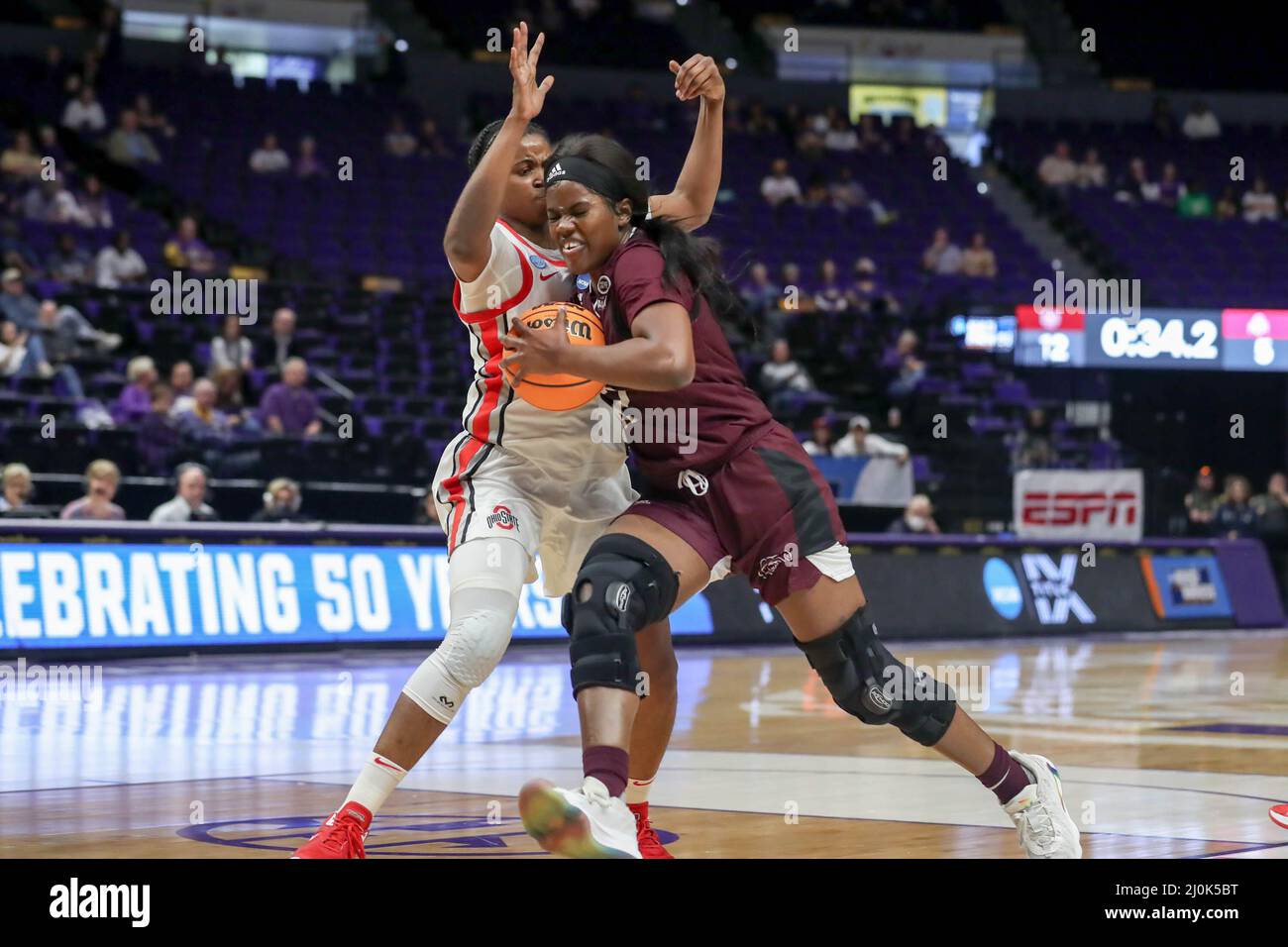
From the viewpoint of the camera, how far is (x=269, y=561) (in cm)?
1361

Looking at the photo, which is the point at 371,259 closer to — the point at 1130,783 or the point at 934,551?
the point at 934,551

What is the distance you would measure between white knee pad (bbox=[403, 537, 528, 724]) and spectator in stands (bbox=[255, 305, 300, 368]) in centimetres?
1271

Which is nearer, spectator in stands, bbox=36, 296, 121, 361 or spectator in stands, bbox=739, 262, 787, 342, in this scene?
spectator in stands, bbox=36, 296, 121, 361

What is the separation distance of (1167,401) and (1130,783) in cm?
2045

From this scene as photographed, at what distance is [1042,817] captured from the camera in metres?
5.09

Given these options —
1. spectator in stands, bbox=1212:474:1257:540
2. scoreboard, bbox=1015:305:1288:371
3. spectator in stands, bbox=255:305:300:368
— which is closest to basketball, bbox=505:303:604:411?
spectator in stands, bbox=255:305:300:368

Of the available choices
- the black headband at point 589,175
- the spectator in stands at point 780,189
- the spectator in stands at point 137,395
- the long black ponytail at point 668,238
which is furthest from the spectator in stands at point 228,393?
the spectator in stands at point 780,189

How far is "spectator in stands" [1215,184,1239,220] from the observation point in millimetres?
28266

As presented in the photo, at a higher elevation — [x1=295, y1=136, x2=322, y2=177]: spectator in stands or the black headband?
[x1=295, y1=136, x2=322, y2=177]: spectator in stands

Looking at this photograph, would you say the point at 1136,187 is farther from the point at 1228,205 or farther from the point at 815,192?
the point at 815,192

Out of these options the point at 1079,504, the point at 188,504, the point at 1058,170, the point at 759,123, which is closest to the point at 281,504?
the point at 188,504

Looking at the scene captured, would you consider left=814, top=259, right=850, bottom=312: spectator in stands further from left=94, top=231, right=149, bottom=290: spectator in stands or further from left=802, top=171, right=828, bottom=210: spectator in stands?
left=94, top=231, right=149, bottom=290: spectator in stands

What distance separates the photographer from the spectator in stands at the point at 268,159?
22875 mm
